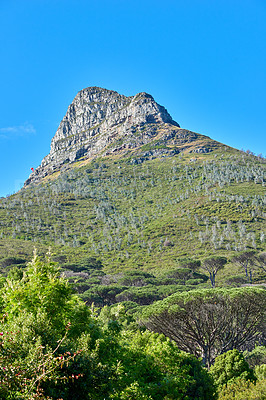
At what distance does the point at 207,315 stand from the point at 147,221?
90.7 meters

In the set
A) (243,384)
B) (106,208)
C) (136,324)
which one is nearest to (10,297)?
(243,384)

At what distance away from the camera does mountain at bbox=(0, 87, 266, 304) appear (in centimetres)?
6581

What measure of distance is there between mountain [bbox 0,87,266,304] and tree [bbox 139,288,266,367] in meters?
22.4

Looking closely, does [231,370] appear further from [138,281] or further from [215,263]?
[138,281]

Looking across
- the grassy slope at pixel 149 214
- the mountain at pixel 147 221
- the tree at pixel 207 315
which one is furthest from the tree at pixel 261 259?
the tree at pixel 207 315

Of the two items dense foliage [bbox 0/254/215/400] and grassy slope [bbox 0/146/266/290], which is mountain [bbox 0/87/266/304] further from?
dense foliage [bbox 0/254/215/400]

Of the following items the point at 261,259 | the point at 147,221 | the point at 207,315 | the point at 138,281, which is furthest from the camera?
the point at 147,221

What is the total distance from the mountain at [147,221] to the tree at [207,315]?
22.4 metres


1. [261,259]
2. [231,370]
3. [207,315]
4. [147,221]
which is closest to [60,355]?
[231,370]

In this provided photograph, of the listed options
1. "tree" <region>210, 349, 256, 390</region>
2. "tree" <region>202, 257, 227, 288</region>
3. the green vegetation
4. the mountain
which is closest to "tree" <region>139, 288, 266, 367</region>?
the green vegetation

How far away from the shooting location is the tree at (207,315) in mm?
23219

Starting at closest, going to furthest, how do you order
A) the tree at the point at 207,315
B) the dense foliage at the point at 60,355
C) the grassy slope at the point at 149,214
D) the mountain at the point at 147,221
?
1. the dense foliage at the point at 60,355
2. the tree at the point at 207,315
3. the mountain at the point at 147,221
4. the grassy slope at the point at 149,214

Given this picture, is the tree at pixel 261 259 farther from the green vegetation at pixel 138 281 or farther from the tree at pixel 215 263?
the tree at pixel 215 263

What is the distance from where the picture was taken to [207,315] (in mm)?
23656
